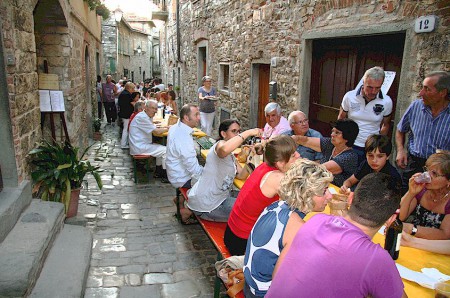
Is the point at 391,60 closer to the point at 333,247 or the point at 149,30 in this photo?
the point at 333,247

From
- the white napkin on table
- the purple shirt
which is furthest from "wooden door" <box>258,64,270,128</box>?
the purple shirt

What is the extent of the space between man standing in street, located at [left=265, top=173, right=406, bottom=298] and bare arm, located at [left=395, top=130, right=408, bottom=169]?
213 cm

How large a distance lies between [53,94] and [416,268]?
4854 mm

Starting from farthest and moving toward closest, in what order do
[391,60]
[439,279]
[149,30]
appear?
[149,30] < [391,60] < [439,279]

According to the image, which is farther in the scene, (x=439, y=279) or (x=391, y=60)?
(x=391, y=60)

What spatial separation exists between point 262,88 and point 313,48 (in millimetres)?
2007

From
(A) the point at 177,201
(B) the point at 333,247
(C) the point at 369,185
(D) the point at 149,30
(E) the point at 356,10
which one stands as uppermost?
(D) the point at 149,30

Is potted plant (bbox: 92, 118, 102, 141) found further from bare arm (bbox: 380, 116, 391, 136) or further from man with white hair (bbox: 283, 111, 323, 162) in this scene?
bare arm (bbox: 380, 116, 391, 136)

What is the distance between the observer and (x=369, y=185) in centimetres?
170

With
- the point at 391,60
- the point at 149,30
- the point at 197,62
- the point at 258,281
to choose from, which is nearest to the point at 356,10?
the point at 391,60

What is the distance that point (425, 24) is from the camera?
3512mm

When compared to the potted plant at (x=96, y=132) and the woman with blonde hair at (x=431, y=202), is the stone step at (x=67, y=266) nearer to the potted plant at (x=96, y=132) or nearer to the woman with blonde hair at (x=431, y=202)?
the woman with blonde hair at (x=431, y=202)

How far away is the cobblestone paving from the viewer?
3.18 metres

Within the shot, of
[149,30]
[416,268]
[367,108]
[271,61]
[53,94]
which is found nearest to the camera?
[416,268]
